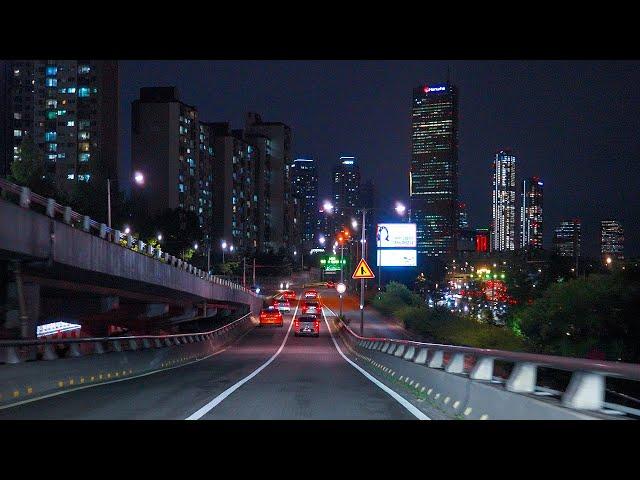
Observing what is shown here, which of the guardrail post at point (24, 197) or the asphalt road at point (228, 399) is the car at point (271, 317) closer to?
the asphalt road at point (228, 399)

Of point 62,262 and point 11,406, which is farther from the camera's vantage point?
point 62,262

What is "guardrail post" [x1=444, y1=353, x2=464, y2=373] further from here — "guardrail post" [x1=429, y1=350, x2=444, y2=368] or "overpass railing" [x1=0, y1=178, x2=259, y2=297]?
"overpass railing" [x1=0, y1=178, x2=259, y2=297]

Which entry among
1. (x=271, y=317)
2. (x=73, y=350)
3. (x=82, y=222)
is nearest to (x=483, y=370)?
(x=73, y=350)

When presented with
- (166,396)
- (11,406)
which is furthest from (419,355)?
(11,406)

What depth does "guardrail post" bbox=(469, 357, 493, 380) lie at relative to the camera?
14366 mm

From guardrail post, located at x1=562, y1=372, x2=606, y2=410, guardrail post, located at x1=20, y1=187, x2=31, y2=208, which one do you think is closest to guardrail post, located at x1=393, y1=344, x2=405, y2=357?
Answer: guardrail post, located at x1=20, y1=187, x2=31, y2=208

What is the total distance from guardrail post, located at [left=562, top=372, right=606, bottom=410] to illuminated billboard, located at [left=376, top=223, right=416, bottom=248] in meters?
64.2

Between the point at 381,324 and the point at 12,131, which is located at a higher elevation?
the point at 12,131

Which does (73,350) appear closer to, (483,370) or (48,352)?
(48,352)
